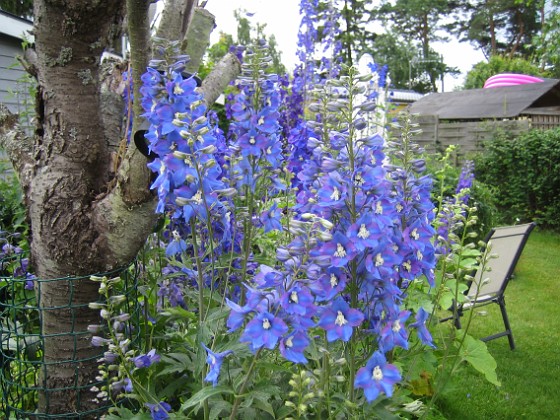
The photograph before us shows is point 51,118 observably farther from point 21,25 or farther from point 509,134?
point 509,134

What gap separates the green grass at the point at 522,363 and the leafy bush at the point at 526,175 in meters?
2.50

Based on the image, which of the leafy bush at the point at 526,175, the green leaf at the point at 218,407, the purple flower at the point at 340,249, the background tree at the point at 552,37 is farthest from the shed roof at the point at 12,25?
the background tree at the point at 552,37

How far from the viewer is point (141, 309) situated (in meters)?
2.22

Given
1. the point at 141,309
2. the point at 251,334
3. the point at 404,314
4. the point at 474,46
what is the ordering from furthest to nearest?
the point at 474,46 < the point at 141,309 < the point at 404,314 < the point at 251,334

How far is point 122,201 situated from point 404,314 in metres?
1.09

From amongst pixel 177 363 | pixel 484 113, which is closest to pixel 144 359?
pixel 177 363

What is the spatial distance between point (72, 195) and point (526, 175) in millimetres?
8941

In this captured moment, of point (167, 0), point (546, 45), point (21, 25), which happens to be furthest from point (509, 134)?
point (167, 0)

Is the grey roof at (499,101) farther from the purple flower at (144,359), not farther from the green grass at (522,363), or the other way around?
the purple flower at (144,359)

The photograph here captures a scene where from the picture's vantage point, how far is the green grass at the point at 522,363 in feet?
11.4

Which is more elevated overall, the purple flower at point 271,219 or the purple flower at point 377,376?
the purple flower at point 271,219

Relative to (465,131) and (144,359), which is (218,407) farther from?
(465,131)

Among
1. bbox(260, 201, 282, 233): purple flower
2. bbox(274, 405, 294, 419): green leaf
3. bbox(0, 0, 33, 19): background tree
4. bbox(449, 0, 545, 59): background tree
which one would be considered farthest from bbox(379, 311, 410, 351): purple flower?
bbox(449, 0, 545, 59): background tree

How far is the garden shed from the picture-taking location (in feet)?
38.0
